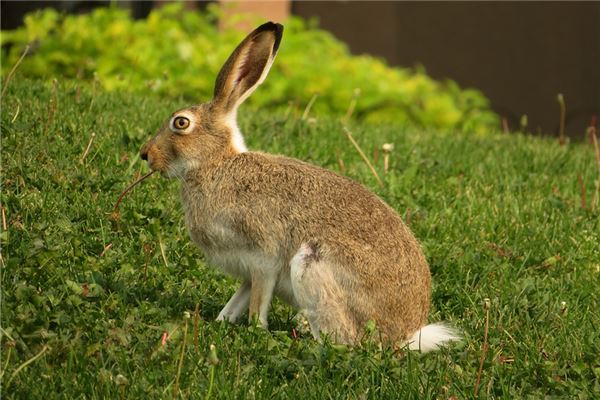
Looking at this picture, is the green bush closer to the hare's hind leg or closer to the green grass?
the green grass

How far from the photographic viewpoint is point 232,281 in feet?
20.2

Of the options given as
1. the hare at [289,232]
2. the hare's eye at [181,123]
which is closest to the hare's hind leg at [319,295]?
the hare at [289,232]

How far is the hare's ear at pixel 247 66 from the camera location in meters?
5.56

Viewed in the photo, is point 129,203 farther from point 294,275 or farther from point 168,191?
point 294,275

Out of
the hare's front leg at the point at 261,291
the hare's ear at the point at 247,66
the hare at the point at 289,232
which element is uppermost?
the hare's ear at the point at 247,66

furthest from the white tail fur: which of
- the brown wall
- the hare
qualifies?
the brown wall

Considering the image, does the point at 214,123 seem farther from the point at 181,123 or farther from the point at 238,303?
the point at 238,303

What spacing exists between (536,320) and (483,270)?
2.45 ft

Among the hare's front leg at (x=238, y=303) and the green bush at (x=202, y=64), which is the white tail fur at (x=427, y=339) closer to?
the hare's front leg at (x=238, y=303)

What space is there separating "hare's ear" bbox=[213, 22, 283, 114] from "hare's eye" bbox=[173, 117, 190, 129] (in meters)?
0.18

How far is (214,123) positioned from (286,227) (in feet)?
2.54

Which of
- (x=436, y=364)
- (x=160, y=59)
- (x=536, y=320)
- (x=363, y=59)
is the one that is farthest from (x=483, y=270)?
(x=363, y=59)

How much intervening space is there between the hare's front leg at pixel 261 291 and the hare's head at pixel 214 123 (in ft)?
2.44

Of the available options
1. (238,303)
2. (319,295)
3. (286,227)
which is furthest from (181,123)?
(319,295)
